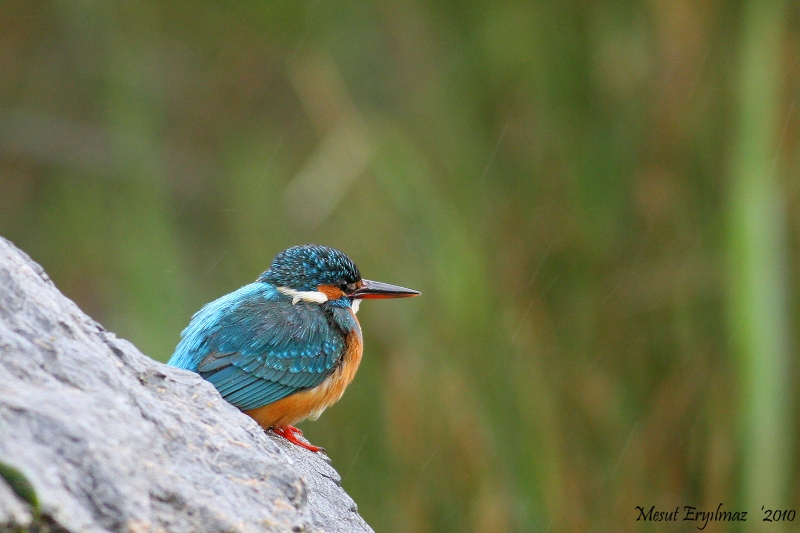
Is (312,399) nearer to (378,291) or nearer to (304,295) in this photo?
(304,295)

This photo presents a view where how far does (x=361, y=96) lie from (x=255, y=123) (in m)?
1.19

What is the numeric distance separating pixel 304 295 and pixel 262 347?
34 centimetres

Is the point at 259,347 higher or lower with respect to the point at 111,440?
lower

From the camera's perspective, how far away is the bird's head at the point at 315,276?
3.16 meters

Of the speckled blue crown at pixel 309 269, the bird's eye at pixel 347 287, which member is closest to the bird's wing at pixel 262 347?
the speckled blue crown at pixel 309 269

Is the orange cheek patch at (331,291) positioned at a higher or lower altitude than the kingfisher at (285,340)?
higher

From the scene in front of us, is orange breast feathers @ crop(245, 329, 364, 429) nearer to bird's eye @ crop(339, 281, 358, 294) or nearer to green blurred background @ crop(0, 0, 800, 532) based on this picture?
bird's eye @ crop(339, 281, 358, 294)

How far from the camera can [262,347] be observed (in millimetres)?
2828

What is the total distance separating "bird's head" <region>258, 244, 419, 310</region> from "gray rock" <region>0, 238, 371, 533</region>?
3.77 ft

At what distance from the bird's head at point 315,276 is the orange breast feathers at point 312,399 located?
155 mm

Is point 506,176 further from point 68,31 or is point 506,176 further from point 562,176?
point 68,31

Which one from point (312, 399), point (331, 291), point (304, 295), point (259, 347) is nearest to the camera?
point (259, 347)

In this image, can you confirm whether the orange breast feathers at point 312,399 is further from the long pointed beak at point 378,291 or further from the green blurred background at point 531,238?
the green blurred background at point 531,238

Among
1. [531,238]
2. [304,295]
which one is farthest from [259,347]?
[531,238]
